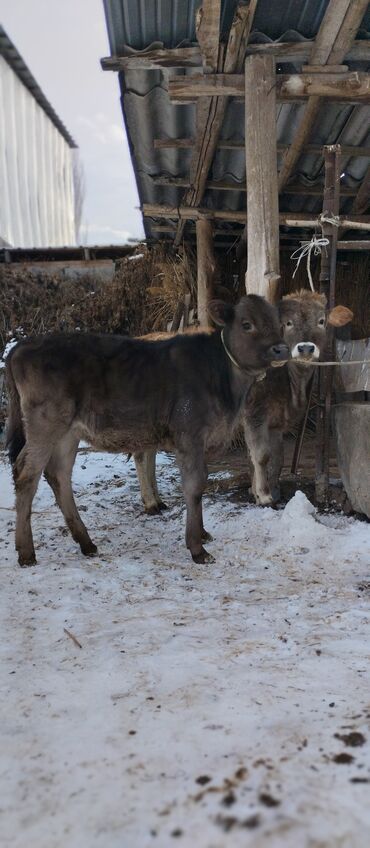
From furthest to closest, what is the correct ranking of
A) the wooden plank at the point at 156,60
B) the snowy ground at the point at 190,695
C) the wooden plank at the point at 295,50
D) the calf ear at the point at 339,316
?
the calf ear at the point at 339,316 → the wooden plank at the point at 156,60 → the wooden plank at the point at 295,50 → the snowy ground at the point at 190,695

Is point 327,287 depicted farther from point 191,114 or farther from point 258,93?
point 191,114

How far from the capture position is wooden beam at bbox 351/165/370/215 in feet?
26.0

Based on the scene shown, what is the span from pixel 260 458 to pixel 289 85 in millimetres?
3309

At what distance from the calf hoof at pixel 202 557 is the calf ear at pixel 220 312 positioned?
184cm

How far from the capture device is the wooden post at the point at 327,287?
543 centimetres

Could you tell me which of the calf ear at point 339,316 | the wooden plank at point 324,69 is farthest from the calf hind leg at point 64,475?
the wooden plank at point 324,69

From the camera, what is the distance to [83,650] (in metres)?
3.00

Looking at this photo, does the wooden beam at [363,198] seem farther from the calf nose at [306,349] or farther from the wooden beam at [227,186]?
the calf nose at [306,349]

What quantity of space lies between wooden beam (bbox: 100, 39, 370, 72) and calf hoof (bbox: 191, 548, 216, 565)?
4110 millimetres

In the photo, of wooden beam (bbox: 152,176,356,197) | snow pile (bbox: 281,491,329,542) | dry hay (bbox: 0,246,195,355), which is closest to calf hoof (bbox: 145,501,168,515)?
snow pile (bbox: 281,491,329,542)

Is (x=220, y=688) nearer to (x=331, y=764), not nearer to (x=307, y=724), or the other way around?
(x=307, y=724)

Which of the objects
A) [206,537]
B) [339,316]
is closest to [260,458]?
[206,537]

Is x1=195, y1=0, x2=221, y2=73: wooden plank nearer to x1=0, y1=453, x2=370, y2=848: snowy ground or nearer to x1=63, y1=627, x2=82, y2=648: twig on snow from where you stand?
x1=0, y1=453, x2=370, y2=848: snowy ground

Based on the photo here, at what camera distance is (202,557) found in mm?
4441
